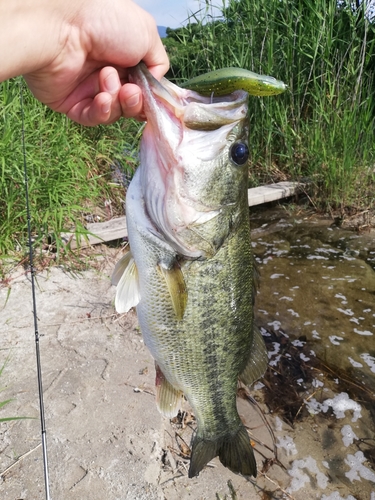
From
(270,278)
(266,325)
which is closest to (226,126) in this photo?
(266,325)

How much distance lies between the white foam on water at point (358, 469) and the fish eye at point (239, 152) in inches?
81.6

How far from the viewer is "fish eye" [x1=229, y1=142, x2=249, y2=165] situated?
57.7 inches

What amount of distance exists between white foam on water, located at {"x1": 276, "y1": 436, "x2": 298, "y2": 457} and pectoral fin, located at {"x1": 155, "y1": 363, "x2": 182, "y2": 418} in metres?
1.23

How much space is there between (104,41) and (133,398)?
2.01m

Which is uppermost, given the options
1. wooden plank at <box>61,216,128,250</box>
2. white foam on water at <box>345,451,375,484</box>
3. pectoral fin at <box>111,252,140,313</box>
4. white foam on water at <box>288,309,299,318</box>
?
pectoral fin at <box>111,252,140,313</box>

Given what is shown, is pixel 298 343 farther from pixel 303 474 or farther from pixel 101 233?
pixel 101 233

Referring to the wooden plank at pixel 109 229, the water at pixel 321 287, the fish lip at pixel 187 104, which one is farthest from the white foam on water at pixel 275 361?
the fish lip at pixel 187 104

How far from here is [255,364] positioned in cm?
181

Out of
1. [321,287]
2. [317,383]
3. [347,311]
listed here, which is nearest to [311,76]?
[321,287]

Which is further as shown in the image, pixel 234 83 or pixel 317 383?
pixel 317 383

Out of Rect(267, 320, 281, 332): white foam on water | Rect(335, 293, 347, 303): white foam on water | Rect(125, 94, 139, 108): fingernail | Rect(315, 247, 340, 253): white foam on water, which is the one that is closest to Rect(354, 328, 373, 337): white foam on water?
Rect(335, 293, 347, 303): white foam on water

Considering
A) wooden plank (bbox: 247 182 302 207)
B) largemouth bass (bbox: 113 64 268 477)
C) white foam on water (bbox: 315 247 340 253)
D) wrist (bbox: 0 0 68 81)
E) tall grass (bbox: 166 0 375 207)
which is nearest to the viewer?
wrist (bbox: 0 0 68 81)

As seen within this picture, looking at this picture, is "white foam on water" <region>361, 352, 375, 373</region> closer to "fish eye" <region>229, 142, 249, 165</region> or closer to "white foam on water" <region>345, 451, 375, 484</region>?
"white foam on water" <region>345, 451, 375, 484</region>

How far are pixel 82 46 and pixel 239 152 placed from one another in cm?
67
